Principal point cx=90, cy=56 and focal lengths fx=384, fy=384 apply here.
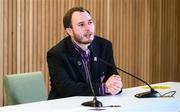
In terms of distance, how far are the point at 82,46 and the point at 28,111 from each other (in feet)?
3.91

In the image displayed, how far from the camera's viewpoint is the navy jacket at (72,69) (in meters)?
2.93

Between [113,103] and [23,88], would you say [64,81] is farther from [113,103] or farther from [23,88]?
[113,103]

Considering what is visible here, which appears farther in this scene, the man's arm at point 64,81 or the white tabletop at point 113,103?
the man's arm at point 64,81

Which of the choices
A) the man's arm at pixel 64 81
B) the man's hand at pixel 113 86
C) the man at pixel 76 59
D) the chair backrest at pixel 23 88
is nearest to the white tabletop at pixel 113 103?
the man's hand at pixel 113 86

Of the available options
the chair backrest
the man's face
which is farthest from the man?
the chair backrest

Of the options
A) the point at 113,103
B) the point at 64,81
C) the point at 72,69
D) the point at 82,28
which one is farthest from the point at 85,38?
the point at 113,103

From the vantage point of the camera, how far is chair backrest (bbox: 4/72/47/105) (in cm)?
314

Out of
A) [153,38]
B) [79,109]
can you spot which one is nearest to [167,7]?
[153,38]

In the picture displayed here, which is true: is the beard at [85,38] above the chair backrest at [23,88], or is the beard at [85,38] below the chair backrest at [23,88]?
above

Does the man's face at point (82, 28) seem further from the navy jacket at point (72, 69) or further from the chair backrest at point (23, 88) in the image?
the chair backrest at point (23, 88)

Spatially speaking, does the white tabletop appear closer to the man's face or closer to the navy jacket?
the navy jacket

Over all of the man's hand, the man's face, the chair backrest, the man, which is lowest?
the chair backrest

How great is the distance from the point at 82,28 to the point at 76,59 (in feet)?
0.85

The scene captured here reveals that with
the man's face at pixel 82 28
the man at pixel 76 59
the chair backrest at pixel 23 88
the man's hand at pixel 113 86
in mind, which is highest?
the man's face at pixel 82 28
